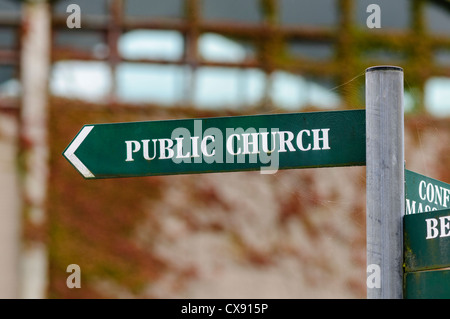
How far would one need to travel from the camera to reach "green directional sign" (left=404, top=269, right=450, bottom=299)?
7.49 feet

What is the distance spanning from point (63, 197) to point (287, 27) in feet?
13.3

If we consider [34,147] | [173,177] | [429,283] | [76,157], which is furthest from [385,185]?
[173,177]

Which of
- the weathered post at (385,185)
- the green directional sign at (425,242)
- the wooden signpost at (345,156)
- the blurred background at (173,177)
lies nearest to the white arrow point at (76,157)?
the wooden signpost at (345,156)

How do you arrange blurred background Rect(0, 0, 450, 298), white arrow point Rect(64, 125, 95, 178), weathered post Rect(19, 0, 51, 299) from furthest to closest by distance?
1. blurred background Rect(0, 0, 450, 298)
2. weathered post Rect(19, 0, 51, 299)
3. white arrow point Rect(64, 125, 95, 178)

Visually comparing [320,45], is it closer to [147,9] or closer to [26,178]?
[147,9]

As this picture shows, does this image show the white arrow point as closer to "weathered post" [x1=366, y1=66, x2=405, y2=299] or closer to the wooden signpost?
the wooden signpost

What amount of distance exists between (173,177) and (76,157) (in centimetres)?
927

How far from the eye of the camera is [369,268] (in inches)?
92.4

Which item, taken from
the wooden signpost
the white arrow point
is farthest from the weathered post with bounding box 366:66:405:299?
the white arrow point

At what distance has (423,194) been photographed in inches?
105

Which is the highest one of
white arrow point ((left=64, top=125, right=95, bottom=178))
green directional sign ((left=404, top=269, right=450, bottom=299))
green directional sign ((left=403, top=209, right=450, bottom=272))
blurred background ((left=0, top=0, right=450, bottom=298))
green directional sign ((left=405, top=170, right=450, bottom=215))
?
blurred background ((left=0, top=0, right=450, bottom=298))

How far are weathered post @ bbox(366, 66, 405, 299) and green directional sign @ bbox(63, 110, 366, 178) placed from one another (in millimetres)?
135

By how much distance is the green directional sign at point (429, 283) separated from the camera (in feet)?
7.49

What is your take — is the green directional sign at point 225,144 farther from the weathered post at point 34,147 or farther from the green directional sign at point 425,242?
the weathered post at point 34,147
